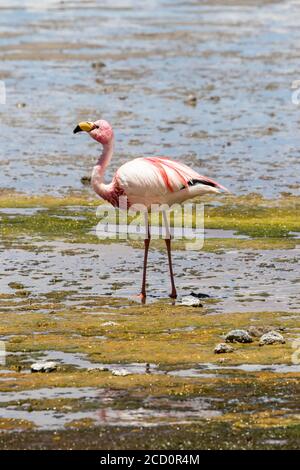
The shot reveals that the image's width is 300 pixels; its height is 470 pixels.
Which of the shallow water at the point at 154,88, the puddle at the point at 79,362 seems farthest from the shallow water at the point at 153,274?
the shallow water at the point at 154,88

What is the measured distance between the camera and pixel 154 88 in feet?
102

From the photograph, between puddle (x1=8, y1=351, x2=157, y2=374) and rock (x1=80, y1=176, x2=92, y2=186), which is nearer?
puddle (x1=8, y1=351, x2=157, y2=374)

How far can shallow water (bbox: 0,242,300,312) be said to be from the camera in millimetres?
14109

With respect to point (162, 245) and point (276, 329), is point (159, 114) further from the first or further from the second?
point (276, 329)

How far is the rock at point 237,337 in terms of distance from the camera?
1202 cm

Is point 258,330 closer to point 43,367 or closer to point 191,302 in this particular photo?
point 191,302

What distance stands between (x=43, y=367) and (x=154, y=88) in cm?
2051

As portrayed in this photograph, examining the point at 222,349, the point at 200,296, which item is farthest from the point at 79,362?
the point at 200,296

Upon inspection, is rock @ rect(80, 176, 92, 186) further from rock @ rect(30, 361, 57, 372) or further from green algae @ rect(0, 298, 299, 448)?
rock @ rect(30, 361, 57, 372)

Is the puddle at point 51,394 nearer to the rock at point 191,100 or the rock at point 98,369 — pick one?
the rock at point 98,369

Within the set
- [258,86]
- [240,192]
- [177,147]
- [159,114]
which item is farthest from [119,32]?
[240,192]

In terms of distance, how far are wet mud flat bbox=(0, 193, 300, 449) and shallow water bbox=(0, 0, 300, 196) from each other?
376cm

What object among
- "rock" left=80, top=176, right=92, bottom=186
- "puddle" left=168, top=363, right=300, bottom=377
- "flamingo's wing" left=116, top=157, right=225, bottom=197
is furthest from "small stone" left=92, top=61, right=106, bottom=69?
"puddle" left=168, top=363, right=300, bottom=377

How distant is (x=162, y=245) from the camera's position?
1673 cm
